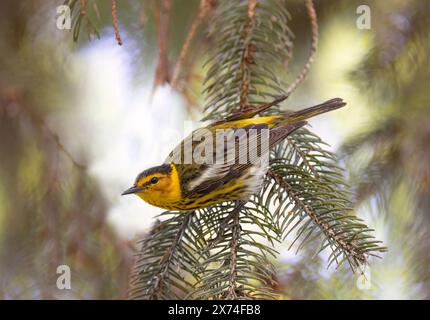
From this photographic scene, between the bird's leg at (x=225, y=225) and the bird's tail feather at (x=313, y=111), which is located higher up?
the bird's tail feather at (x=313, y=111)

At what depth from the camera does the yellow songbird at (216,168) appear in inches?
63.2

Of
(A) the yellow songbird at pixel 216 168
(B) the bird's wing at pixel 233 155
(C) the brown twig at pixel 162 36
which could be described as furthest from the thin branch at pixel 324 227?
(C) the brown twig at pixel 162 36

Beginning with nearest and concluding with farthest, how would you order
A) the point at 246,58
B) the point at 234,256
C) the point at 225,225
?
the point at 234,256, the point at 225,225, the point at 246,58

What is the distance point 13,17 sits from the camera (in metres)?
1.77

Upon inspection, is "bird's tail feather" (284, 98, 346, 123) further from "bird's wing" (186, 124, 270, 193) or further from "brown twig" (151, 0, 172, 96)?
"brown twig" (151, 0, 172, 96)

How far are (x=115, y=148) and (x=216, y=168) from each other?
361 millimetres

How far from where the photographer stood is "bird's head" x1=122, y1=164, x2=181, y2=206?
164 centimetres

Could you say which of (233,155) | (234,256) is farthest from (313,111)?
(234,256)

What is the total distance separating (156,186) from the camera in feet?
5.36

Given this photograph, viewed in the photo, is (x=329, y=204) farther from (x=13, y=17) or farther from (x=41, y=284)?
(x=13, y=17)

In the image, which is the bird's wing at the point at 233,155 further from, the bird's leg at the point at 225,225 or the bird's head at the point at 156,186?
the bird's leg at the point at 225,225

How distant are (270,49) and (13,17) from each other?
808 mm

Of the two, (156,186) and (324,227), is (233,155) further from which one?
(324,227)

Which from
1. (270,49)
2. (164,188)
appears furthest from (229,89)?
(164,188)
